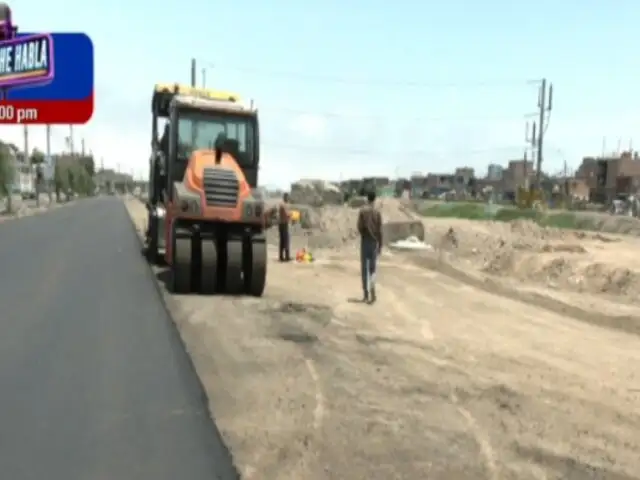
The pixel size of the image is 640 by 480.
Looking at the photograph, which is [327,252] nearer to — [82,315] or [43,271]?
[43,271]

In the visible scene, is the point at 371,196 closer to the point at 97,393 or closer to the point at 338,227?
the point at 97,393

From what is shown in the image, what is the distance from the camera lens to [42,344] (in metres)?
9.90

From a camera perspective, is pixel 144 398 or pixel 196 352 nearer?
pixel 144 398

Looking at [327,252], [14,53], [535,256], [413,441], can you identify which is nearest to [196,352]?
[413,441]

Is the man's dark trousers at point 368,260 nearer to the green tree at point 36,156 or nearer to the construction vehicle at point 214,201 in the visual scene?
the construction vehicle at point 214,201

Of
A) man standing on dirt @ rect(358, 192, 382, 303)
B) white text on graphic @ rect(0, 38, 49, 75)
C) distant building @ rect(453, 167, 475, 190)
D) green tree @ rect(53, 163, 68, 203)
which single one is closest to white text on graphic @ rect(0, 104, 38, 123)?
white text on graphic @ rect(0, 38, 49, 75)

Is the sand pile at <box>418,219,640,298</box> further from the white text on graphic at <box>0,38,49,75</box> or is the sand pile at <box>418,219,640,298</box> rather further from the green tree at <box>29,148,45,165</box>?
the green tree at <box>29,148,45,165</box>

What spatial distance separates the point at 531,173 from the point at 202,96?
8519 centimetres

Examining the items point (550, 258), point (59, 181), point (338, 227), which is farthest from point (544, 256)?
point (59, 181)

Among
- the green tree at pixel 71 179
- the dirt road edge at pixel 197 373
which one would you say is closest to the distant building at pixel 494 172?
the green tree at pixel 71 179

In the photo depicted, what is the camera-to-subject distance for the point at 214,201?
15211 mm

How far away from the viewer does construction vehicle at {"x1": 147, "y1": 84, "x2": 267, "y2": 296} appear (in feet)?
49.4

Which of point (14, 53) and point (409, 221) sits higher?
point (14, 53)

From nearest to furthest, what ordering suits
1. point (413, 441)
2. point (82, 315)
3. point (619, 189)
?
point (413, 441) < point (82, 315) < point (619, 189)
